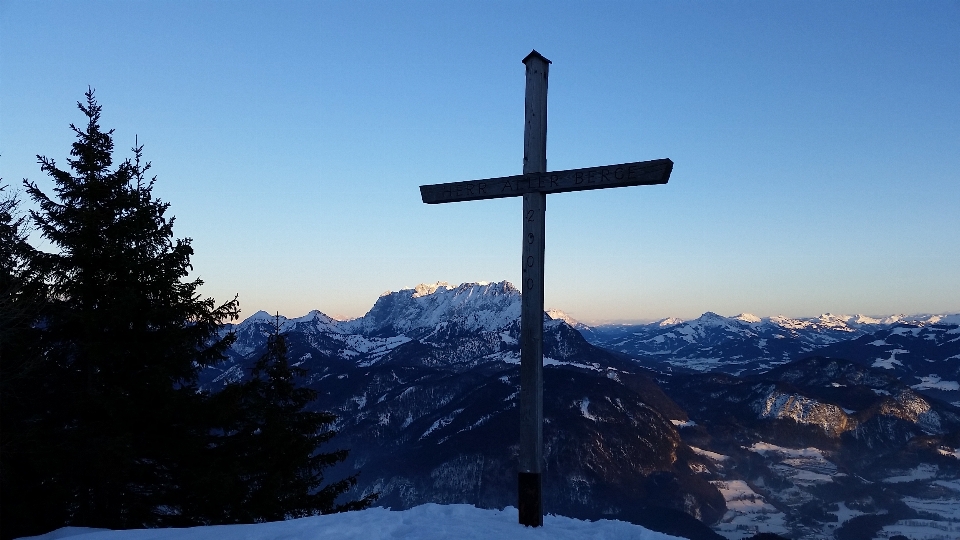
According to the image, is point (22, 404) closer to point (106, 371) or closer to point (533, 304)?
point (106, 371)

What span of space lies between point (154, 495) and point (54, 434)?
3435 millimetres

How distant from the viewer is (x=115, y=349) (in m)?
18.5

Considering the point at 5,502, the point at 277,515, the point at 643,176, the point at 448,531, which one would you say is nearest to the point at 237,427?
the point at 277,515

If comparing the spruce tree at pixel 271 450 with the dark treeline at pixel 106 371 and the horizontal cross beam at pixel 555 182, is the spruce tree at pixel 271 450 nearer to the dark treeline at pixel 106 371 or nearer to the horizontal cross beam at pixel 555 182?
the dark treeline at pixel 106 371

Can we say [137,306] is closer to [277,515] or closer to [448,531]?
[277,515]

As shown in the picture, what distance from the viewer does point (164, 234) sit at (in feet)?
69.5

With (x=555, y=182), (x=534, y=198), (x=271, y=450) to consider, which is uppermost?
(x=555, y=182)

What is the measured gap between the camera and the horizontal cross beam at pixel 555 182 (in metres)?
11.5

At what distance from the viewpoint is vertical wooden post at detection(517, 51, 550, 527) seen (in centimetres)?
1200

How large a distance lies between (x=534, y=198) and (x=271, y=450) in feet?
59.4

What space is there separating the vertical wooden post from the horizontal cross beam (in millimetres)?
236

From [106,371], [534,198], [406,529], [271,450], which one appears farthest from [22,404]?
[534,198]

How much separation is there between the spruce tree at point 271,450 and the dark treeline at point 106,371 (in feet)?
0.52

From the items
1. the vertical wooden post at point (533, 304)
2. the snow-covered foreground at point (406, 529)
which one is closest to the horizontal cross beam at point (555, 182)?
the vertical wooden post at point (533, 304)
